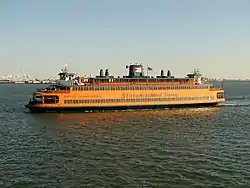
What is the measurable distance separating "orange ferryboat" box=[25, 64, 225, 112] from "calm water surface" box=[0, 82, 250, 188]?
412 inches

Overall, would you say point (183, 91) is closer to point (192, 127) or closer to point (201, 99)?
point (201, 99)

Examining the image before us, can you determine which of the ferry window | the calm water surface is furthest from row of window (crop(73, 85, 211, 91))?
the calm water surface

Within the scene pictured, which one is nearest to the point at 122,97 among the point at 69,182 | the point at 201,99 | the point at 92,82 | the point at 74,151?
the point at 92,82

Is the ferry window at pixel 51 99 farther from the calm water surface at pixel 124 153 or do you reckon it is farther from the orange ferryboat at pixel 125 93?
the calm water surface at pixel 124 153

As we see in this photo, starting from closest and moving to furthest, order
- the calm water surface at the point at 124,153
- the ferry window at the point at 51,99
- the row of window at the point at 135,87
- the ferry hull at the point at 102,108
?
1. the calm water surface at the point at 124,153
2. the ferry hull at the point at 102,108
3. the ferry window at the point at 51,99
4. the row of window at the point at 135,87

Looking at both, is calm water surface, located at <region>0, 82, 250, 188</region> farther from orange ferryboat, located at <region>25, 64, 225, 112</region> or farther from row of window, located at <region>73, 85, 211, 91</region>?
row of window, located at <region>73, 85, 211, 91</region>

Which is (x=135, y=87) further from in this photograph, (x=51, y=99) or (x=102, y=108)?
(x=51, y=99)

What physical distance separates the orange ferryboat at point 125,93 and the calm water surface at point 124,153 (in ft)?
34.3

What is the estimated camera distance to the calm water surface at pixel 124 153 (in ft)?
79.0

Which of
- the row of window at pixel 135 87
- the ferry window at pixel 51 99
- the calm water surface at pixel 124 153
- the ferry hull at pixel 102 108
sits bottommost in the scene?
the calm water surface at pixel 124 153

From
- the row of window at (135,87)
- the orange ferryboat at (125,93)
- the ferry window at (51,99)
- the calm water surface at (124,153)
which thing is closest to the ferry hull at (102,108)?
the orange ferryboat at (125,93)

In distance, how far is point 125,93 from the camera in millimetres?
68750

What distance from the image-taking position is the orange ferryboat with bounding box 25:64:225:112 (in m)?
63.3

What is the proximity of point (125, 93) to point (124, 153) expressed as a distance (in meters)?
37.6
